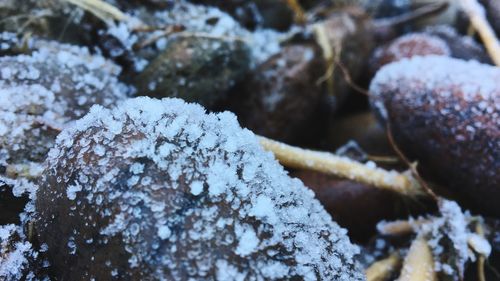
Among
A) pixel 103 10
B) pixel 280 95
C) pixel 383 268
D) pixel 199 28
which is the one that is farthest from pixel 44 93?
pixel 383 268

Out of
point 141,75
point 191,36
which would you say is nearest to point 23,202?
point 141,75

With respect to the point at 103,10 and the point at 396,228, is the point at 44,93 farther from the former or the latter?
the point at 396,228

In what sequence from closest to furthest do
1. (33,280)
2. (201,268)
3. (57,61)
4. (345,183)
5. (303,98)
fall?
1. (201,268)
2. (33,280)
3. (57,61)
4. (345,183)
5. (303,98)

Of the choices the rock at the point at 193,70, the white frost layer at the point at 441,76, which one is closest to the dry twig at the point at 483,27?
the white frost layer at the point at 441,76

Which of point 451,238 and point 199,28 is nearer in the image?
point 451,238

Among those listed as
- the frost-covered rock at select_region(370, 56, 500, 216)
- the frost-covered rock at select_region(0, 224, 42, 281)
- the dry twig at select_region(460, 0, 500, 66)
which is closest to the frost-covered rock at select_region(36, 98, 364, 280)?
the frost-covered rock at select_region(0, 224, 42, 281)

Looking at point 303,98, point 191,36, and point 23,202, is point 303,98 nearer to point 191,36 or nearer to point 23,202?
point 191,36

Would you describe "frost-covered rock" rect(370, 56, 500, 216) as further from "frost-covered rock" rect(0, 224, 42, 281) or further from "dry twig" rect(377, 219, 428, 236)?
"frost-covered rock" rect(0, 224, 42, 281)

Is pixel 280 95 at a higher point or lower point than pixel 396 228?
higher
